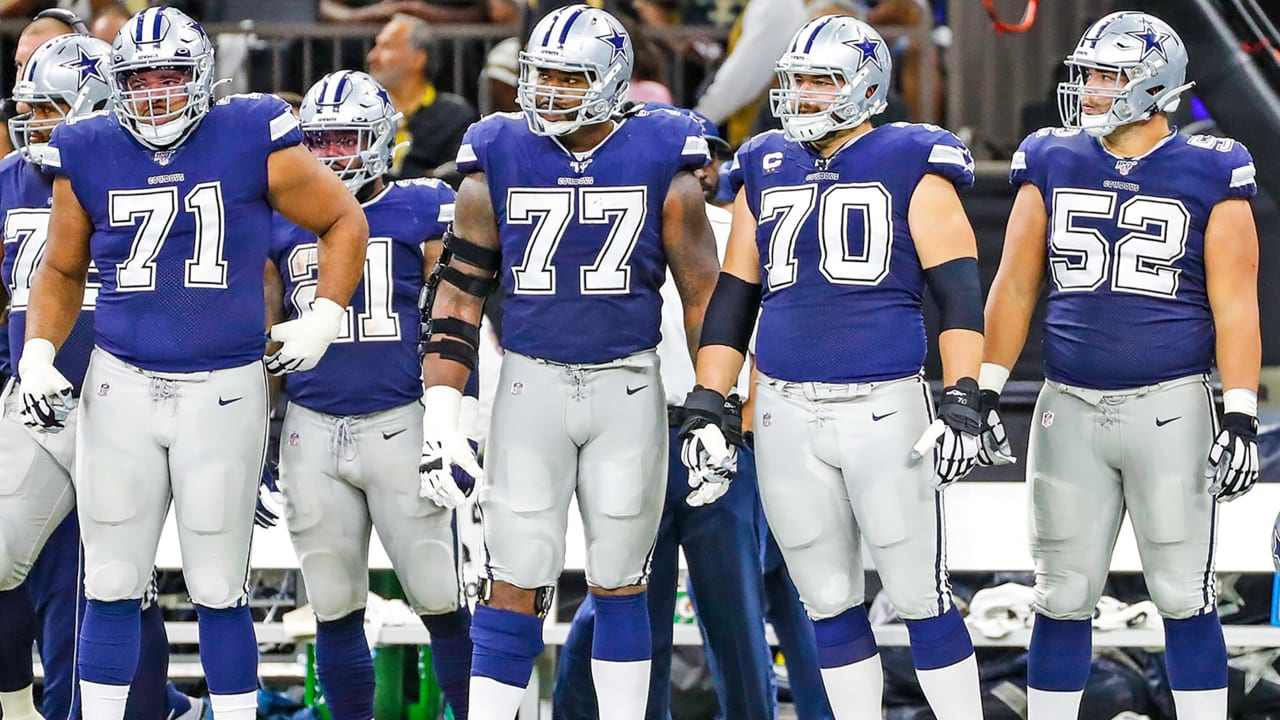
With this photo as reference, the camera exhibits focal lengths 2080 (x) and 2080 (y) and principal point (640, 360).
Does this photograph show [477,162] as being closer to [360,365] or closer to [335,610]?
[360,365]

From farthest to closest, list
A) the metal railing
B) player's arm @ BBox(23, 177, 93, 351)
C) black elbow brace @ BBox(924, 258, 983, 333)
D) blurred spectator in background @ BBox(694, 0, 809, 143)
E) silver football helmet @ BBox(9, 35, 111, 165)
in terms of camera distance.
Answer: the metal railing < blurred spectator in background @ BBox(694, 0, 809, 143) < silver football helmet @ BBox(9, 35, 111, 165) < player's arm @ BBox(23, 177, 93, 351) < black elbow brace @ BBox(924, 258, 983, 333)

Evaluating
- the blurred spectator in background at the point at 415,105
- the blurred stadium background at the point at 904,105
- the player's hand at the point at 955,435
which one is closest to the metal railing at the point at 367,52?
the blurred stadium background at the point at 904,105

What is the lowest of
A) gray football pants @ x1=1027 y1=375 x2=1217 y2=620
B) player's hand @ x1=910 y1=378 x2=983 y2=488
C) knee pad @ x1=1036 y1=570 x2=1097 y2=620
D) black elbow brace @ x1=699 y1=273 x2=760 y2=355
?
knee pad @ x1=1036 y1=570 x2=1097 y2=620

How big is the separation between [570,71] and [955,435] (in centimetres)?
118

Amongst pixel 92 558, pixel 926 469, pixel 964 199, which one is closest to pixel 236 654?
pixel 92 558

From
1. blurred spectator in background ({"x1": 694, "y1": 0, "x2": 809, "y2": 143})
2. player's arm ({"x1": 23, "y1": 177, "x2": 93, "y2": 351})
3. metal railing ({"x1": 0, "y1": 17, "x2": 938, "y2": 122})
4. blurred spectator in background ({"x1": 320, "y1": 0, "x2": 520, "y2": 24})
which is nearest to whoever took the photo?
player's arm ({"x1": 23, "y1": 177, "x2": 93, "y2": 351})

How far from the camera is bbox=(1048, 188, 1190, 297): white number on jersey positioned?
474cm

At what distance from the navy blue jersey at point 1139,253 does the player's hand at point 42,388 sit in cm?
233

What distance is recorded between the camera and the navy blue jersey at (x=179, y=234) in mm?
4664

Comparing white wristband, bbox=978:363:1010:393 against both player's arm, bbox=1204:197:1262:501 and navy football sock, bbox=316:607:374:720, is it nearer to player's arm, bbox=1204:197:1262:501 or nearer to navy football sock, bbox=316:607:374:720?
player's arm, bbox=1204:197:1262:501

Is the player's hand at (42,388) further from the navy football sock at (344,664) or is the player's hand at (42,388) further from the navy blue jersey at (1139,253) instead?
the navy blue jersey at (1139,253)

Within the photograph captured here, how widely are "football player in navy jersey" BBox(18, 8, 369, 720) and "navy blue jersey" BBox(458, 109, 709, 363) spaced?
18.4 inches

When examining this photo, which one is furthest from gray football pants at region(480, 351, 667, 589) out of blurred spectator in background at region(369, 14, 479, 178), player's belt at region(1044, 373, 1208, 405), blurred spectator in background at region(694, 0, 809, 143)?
blurred spectator in background at region(694, 0, 809, 143)

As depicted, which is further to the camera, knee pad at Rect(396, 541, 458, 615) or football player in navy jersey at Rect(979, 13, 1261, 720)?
knee pad at Rect(396, 541, 458, 615)
